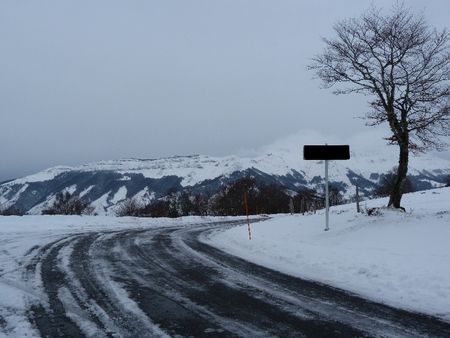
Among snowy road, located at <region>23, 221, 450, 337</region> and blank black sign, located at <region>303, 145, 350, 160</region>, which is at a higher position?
blank black sign, located at <region>303, 145, 350, 160</region>

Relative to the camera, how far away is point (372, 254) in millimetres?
11828

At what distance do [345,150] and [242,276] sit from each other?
861cm

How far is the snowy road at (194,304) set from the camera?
20.1 ft

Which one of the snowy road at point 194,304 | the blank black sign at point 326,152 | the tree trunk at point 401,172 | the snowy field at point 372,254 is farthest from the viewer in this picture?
the tree trunk at point 401,172

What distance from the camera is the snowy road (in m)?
6.12

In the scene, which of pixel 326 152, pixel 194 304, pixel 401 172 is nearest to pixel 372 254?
pixel 326 152

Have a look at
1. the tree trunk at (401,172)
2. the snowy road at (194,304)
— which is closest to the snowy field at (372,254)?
the snowy road at (194,304)

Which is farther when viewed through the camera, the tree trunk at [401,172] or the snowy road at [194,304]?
the tree trunk at [401,172]

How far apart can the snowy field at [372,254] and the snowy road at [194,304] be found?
2.35 ft

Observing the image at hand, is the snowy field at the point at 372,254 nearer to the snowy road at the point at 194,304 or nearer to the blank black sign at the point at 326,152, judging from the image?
the snowy road at the point at 194,304

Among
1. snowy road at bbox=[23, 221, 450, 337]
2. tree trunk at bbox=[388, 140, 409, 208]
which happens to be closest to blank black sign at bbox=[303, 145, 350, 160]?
tree trunk at bbox=[388, 140, 409, 208]

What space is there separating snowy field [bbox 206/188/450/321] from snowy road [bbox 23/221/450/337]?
0.72 meters

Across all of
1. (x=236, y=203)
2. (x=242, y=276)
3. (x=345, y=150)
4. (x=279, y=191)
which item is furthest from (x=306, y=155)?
(x=279, y=191)

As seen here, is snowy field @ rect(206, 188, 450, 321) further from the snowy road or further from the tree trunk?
the tree trunk
